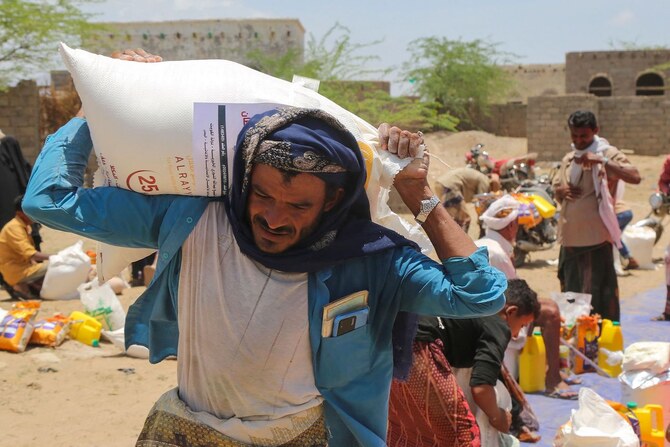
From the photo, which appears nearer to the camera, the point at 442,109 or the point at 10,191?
the point at 10,191

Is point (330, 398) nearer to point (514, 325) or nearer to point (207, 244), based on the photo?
point (207, 244)

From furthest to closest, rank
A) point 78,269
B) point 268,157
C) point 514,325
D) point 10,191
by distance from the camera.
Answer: point 10,191, point 78,269, point 514,325, point 268,157

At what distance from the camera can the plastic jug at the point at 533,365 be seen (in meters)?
5.49

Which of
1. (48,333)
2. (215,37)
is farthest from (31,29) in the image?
(215,37)

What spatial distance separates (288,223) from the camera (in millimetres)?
2119

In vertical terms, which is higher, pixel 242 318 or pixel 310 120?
pixel 310 120

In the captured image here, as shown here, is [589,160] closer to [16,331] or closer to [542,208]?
[542,208]

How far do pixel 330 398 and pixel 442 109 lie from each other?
92.7 ft

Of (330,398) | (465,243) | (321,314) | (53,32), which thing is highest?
(53,32)

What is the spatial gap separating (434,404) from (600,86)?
33.0 metres

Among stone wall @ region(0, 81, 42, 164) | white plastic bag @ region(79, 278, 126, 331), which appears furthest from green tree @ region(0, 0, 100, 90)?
white plastic bag @ region(79, 278, 126, 331)

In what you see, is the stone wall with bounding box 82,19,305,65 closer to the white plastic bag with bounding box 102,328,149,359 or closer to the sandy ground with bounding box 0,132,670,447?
the white plastic bag with bounding box 102,328,149,359

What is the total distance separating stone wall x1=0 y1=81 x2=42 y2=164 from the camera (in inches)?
651

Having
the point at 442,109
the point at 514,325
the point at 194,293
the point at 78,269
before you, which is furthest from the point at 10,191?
the point at 442,109
